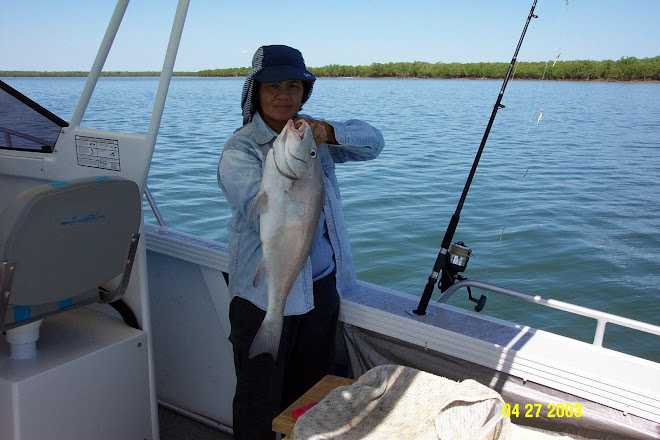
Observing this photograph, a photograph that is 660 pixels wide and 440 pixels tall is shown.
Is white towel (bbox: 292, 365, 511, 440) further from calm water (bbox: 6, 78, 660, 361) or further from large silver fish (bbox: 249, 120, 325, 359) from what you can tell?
calm water (bbox: 6, 78, 660, 361)

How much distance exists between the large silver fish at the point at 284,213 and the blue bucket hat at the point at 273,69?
417mm

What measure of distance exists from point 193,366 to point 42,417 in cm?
111

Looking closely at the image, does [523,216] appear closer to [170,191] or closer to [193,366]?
[170,191]

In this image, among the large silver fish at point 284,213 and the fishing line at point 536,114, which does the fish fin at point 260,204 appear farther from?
the fishing line at point 536,114

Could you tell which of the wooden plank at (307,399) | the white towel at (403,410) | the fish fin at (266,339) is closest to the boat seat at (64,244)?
the fish fin at (266,339)

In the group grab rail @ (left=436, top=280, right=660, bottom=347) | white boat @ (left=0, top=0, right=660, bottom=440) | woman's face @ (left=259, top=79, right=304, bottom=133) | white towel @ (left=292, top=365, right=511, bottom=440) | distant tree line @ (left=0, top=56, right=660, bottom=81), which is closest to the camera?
white towel @ (left=292, top=365, right=511, bottom=440)

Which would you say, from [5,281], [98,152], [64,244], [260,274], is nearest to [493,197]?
[98,152]

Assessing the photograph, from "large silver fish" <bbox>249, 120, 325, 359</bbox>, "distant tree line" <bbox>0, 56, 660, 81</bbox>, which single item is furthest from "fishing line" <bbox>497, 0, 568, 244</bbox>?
"large silver fish" <bbox>249, 120, 325, 359</bbox>

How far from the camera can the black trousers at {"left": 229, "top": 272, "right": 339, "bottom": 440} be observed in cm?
248

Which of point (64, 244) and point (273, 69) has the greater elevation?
point (273, 69)

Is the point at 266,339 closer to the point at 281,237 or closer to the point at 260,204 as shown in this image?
the point at 281,237

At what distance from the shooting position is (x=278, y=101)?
8.06ft

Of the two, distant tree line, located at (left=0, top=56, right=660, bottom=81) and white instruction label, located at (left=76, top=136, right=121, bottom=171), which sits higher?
distant tree line, located at (left=0, top=56, right=660, bottom=81)

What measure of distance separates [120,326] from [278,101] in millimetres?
1296
